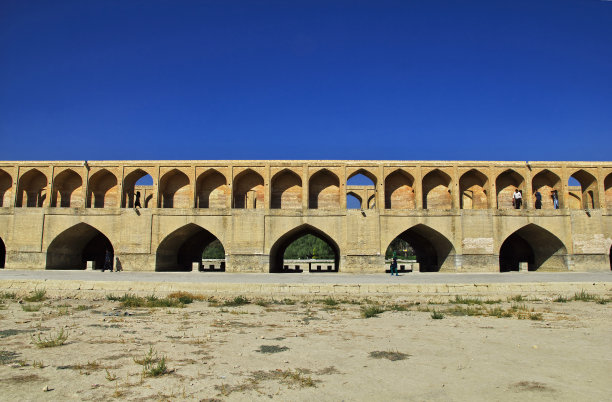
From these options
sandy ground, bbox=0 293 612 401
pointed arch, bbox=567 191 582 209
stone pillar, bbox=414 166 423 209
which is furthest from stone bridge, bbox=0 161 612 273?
sandy ground, bbox=0 293 612 401

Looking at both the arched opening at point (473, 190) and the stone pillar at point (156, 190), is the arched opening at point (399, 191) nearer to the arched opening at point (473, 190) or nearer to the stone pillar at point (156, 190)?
the arched opening at point (473, 190)

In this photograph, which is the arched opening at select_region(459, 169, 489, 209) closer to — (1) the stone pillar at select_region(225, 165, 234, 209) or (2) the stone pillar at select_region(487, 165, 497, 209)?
(2) the stone pillar at select_region(487, 165, 497, 209)

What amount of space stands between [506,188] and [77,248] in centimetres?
2460

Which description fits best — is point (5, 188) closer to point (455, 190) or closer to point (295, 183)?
point (295, 183)

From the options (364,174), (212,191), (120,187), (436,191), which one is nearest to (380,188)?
(364,174)

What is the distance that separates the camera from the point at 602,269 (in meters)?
23.2

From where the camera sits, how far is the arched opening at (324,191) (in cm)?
2475

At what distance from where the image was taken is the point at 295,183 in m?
24.9

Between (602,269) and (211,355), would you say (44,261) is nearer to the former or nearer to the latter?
(211,355)

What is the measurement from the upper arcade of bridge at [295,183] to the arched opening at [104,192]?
0.17ft

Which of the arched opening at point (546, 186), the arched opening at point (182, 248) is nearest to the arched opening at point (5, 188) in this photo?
the arched opening at point (182, 248)

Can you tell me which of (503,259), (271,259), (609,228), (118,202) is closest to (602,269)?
(609,228)

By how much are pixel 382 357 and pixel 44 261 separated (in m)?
22.5

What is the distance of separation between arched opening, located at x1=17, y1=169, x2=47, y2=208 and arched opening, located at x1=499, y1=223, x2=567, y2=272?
27098mm
